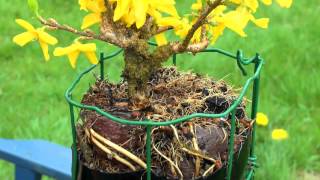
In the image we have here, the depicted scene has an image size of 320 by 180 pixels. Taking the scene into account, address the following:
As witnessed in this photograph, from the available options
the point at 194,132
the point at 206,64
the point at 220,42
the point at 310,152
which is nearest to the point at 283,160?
the point at 310,152

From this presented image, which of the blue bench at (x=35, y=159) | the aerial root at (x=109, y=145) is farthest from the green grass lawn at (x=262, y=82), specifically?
the aerial root at (x=109, y=145)

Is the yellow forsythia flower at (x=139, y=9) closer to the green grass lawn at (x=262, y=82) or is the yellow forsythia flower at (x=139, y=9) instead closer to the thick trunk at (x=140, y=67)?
the thick trunk at (x=140, y=67)

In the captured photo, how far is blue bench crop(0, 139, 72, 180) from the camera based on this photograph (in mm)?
1634

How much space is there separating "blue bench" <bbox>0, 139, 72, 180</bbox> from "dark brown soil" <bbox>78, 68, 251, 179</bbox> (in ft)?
1.98

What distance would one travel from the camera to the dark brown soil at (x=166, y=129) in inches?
37.2

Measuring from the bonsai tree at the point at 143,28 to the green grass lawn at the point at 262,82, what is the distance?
1089 mm

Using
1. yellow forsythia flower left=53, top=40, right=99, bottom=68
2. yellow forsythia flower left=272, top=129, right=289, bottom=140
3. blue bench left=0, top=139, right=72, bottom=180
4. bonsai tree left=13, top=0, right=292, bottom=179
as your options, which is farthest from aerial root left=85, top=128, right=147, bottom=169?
yellow forsythia flower left=272, top=129, right=289, bottom=140

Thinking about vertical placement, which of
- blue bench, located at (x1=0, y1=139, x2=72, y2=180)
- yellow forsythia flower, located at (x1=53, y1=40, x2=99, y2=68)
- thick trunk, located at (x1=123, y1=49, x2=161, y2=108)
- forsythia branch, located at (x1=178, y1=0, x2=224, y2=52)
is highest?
forsythia branch, located at (x1=178, y1=0, x2=224, y2=52)

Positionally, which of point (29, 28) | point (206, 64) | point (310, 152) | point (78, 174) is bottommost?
point (310, 152)

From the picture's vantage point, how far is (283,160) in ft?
6.80

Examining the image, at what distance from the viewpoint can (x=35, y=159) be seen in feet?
5.42

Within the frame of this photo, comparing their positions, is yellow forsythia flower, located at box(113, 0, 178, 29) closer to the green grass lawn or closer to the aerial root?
the aerial root

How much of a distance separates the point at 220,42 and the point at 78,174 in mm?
1947

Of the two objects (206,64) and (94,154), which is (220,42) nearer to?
(206,64)
